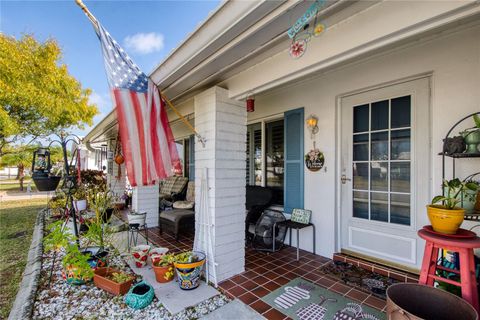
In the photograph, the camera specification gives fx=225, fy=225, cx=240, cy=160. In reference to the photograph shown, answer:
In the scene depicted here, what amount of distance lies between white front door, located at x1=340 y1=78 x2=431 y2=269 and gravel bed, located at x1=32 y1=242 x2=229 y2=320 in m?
2.04

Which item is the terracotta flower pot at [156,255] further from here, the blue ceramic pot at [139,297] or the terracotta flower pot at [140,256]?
the blue ceramic pot at [139,297]

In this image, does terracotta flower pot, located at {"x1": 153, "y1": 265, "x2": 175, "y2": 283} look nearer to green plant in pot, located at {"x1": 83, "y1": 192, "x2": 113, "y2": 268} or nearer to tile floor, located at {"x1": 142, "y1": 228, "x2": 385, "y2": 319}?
tile floor, located at {"x1": 142, "y1": 228, "x2": 385, "y2": 319}

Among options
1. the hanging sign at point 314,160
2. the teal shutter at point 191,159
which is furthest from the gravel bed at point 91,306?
the teal shutter at point 191,159

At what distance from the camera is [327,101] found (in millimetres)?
3316

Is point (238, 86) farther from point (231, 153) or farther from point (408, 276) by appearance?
point (408, 276)

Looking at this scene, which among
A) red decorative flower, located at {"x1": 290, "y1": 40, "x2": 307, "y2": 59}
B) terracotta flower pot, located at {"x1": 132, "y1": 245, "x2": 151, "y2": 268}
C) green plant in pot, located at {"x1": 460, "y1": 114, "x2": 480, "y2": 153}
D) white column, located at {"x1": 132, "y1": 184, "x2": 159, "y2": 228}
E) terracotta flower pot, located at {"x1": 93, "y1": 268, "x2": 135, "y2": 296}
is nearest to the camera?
red decorative flower, located at {"x1": 290, "y1": 40, "x2": 307, "y2": 59}

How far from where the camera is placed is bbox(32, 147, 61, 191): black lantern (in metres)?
2.73

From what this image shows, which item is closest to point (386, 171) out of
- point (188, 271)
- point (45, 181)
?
point (188, 271)

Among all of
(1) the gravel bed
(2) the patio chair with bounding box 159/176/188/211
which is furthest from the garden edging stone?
(2) the patio chair with bounding box 159/176/188/211

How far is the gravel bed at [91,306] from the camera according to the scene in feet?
6.84

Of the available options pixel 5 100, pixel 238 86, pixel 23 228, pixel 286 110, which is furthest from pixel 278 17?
pixel 5 100

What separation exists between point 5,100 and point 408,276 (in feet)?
27.9

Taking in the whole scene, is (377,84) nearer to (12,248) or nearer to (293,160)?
(293,160)

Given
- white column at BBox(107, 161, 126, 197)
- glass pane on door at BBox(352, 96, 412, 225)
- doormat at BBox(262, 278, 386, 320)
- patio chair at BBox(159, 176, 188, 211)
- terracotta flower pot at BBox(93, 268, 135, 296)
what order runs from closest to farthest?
doormat at BBox(262, 278, 386, 320)
terracotta flower pot at BBox(93, 268, 135, 296)
glass pane on door at BBox(352, 96, 412, 225)
patio chair at BBox(159, 176, 188, 211)
white column at BBox(107, 161, 126, 197)
